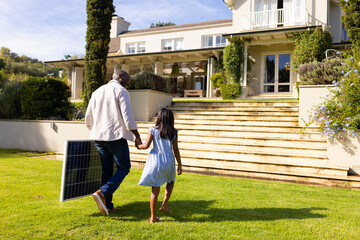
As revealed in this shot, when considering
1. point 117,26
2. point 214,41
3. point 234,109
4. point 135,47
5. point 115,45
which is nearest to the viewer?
point 234,109

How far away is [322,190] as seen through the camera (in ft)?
16.1

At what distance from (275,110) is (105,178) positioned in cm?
671

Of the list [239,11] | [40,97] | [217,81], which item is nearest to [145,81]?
[40,97]

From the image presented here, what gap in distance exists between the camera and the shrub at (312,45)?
46.2 feet

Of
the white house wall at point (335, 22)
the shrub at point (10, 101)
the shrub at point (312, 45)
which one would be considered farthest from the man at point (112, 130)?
the white house wall at point (335, 22)

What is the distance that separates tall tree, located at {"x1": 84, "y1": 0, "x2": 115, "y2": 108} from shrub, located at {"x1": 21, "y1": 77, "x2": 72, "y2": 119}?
4.06 feet

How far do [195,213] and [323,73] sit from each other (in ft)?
19.9

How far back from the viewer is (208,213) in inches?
140

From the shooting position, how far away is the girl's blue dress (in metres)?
3.18

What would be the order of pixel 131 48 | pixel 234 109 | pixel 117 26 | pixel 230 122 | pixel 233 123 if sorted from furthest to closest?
pixel 117 26
pixel 131 48
pixel 234 109
pixel 230 122
pixel 233 123

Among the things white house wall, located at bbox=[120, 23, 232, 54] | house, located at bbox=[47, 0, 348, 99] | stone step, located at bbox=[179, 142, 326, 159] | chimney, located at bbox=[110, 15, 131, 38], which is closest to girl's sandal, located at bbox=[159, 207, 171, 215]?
stone step, located at bbox=[179, 142, 326, 159]

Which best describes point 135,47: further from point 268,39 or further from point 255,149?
point 255,149

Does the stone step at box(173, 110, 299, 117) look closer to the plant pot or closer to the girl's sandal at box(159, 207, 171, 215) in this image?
the girl's sandal at box(159, 207, 171, 215)

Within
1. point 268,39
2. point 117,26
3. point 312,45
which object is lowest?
point 312,45
